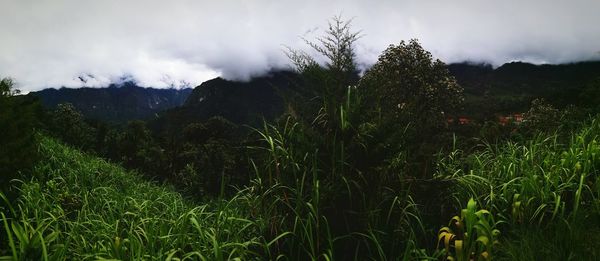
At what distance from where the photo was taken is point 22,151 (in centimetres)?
725

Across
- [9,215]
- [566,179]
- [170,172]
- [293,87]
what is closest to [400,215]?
[566,179]

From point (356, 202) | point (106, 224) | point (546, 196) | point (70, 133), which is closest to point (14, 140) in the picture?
point (106, 224)

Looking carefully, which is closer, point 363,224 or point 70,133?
point 363,224

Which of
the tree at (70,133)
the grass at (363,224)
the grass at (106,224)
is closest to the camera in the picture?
the grass at (363,224)

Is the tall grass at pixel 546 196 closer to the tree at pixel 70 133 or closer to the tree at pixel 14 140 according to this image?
the tree at pixel 14 140

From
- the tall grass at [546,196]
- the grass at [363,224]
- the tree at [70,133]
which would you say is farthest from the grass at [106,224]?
the tree at [70,133]

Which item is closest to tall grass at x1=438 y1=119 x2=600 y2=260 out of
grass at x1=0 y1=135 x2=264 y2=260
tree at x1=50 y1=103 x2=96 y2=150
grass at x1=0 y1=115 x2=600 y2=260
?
grass at x1=0 y1=115 x2=600 y2=260

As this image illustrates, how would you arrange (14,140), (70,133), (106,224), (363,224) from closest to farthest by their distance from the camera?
(363,224) → (106,224) → (14,140) → (70,133)

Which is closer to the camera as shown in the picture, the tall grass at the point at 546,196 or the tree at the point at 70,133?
the tall grass at the point at 546,196

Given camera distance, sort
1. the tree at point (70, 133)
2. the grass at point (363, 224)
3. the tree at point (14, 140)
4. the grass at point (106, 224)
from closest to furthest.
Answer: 1. the grass at point (363, 224)
2. the grass at point (106, 224)
3. the tree at point (14, 140)
4. the tree at point (70, 133)

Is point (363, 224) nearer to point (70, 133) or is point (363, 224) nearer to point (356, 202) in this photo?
point (356, 202)

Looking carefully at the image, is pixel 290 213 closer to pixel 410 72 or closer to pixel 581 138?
pixel 581 138

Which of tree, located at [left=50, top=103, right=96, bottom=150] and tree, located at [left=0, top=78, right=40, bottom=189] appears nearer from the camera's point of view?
tree, located at [left=0, top=78, right=40, bottom=189]

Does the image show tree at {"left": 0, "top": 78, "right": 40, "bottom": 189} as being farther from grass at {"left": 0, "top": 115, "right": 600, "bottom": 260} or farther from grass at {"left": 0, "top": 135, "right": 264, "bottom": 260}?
grass at {"left": 0, "top": 115, "right": 600, "bottom": 260}
